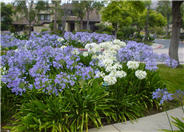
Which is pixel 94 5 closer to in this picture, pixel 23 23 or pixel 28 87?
pixel 23 23

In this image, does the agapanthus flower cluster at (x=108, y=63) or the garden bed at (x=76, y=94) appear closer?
the garden bed at (x=76, y=94)

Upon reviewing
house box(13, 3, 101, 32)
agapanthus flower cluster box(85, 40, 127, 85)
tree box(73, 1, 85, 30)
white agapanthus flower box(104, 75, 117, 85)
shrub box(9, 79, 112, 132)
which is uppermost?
tree box(73, 1, 85, 30)

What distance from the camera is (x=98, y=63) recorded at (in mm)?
4660

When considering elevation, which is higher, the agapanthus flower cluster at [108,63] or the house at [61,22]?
the house at [61,22]

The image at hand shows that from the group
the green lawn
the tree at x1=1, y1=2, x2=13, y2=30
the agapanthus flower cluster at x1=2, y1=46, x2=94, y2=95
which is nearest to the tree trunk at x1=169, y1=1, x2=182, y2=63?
the green lawn

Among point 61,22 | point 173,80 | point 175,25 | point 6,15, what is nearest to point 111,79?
point 173,80

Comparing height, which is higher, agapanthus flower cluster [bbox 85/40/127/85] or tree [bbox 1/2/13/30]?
tree [bbox 1/2/13/30]

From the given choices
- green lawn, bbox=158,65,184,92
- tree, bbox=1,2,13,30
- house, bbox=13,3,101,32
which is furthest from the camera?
tree, bbox=1,2,13,30

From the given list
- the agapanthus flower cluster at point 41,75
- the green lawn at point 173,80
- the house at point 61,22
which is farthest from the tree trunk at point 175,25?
the house at point 61,22

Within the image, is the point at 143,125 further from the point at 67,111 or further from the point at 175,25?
the point at 175,25

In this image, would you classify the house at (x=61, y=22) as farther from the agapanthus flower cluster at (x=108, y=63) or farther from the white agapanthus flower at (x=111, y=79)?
the white agapanthus flower at (x=111, y=79)

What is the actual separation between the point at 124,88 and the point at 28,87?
1.85 metres

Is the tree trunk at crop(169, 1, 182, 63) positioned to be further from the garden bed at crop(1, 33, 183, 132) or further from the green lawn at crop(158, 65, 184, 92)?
the garden bed at crop(1, 33, 183, 132)

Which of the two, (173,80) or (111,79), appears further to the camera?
(173,80)
